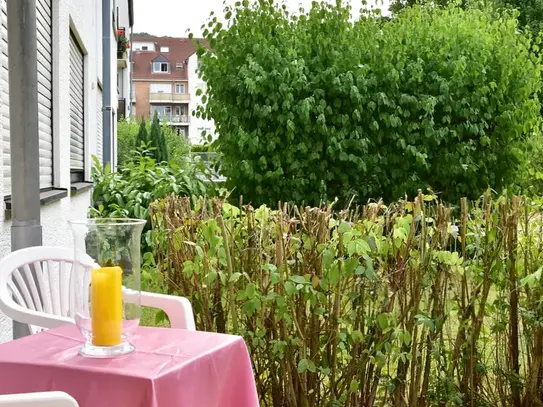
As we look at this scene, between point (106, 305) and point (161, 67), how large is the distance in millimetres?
69941

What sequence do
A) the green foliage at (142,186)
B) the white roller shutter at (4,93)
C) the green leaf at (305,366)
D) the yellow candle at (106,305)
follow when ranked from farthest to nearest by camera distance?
the green foliage at (142,186), the white roller shutter at (4,93), the green leaf at (305,366), the yellow candle at (106,305)

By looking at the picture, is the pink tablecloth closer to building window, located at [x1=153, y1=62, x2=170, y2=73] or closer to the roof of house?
the roof of house

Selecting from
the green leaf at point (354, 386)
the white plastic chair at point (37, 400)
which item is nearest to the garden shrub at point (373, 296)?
the green leaf at point (354, 386)

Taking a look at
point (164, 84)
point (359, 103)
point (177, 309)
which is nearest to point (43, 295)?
point (177, 309)

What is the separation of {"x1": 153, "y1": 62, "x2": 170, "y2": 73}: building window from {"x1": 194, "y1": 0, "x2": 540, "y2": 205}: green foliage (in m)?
62.5

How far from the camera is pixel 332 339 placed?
324 centimetres

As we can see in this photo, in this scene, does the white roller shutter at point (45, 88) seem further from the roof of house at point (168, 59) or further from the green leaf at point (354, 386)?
the roof of house at point (168, 59)

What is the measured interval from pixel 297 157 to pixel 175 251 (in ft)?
16.4

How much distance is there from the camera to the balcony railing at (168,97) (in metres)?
68.1

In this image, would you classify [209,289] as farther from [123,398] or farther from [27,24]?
[123,398]

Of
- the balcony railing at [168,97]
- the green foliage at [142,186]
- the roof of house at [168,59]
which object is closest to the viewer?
the green foliage at [142,186]

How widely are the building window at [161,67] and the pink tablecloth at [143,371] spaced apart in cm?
6936

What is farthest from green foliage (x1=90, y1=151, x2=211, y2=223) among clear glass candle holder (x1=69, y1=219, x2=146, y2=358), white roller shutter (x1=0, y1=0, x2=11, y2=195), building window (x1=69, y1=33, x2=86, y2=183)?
clear glass candle holder (x1=69, y1=219, x2=146, y2=358)

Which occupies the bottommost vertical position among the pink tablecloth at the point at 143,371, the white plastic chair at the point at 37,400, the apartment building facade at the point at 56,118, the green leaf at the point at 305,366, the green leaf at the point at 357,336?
the green leaf at the point at 305,366
